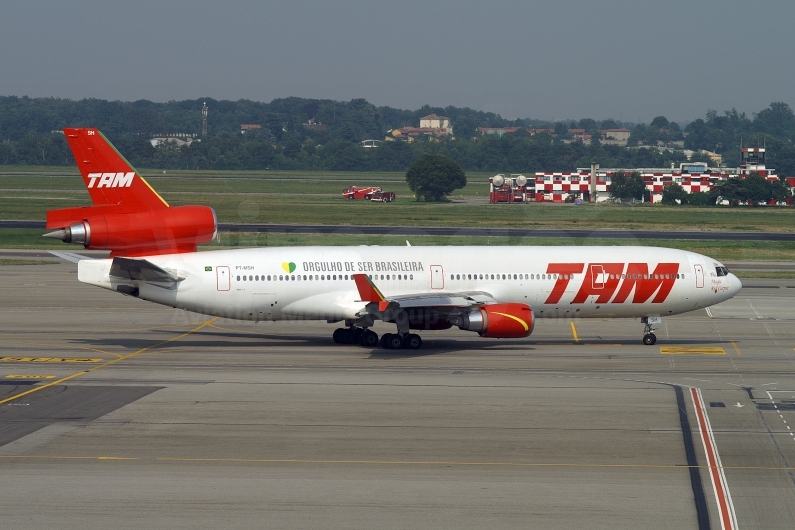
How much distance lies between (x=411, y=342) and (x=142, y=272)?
12.0 metres

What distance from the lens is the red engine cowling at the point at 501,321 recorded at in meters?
40.0

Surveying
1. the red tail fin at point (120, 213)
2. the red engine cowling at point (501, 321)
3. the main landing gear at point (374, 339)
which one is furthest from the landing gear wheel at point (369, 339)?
the red tail fin at point (120, 213)

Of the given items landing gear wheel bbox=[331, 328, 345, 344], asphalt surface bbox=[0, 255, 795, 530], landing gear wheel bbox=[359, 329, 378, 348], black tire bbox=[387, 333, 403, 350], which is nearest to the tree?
asphalt surface bbox=[0, 255, 795, 530]

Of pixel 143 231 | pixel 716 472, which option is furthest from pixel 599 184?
pixel 716 472

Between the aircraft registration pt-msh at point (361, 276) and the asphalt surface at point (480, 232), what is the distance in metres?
46.0

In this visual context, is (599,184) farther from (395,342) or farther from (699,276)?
(395,342)

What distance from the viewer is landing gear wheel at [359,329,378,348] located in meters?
→ 42.9

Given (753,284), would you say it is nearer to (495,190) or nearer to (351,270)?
(351,270)

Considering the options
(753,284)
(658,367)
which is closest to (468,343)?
(658,367)

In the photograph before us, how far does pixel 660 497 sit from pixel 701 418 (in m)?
8.15

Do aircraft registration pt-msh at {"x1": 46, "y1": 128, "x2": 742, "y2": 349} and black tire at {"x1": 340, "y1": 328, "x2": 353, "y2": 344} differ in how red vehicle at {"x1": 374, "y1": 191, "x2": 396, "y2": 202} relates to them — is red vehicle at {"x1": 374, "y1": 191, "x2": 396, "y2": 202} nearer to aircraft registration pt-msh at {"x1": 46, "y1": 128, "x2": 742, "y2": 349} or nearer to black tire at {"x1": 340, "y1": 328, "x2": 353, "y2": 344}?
aircraft registration pt-msh at {"x1": 46, "y1": 128, "x2": 742, "y2": 349}

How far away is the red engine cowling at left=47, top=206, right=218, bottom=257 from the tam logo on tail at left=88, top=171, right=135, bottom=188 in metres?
1.17

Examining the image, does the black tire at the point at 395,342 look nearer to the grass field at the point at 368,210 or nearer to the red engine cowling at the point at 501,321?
the red engine cowling at the point at 501,321

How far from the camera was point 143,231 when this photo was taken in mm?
40969
